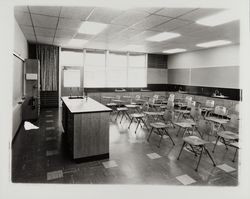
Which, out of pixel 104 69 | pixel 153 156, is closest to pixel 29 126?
pixel 153 156

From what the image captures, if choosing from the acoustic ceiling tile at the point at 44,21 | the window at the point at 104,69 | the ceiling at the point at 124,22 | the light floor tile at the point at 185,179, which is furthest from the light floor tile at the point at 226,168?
the window at the point at 104,69

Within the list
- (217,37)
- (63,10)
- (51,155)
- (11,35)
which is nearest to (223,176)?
(51,155)

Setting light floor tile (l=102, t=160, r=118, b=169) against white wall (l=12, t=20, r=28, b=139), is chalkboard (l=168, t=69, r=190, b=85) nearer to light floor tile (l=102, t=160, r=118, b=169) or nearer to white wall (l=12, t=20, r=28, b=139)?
light floor tile (l=102, t=160, r=118, b=169)

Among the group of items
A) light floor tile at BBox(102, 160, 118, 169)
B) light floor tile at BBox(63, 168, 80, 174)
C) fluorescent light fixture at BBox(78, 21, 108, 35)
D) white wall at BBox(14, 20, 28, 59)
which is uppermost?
fluorescent light fixture at BBox(78, 21, 108, 35)

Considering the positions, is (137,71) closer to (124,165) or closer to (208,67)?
(208,67)

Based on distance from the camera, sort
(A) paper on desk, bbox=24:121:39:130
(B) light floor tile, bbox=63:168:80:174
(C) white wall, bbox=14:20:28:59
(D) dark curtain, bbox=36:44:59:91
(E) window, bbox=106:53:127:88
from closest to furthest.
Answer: (B) light floor tile, bbox=63:168:80:174
(C) white wall, bbox=14:20:28:59
(A) paper on desk, bbox=24:121:39:130
(D) dark curtain, bbox=36:44:59:91
(E) window, bbox=106:53:127:88

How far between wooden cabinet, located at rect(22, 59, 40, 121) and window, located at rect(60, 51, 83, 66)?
2.69 meters

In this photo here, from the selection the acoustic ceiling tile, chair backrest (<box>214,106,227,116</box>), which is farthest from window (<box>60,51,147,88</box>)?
chair backrest (<box>214,106,227,116</box>)

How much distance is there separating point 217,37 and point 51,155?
580 cm

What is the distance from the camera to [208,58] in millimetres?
8336

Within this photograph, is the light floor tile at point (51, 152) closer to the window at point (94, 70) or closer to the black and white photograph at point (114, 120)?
the black and white photograph at point (114, 120)

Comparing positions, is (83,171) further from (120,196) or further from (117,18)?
(117,18)

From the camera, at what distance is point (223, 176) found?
3043 millimetres

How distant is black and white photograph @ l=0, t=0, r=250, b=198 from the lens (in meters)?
1.59
